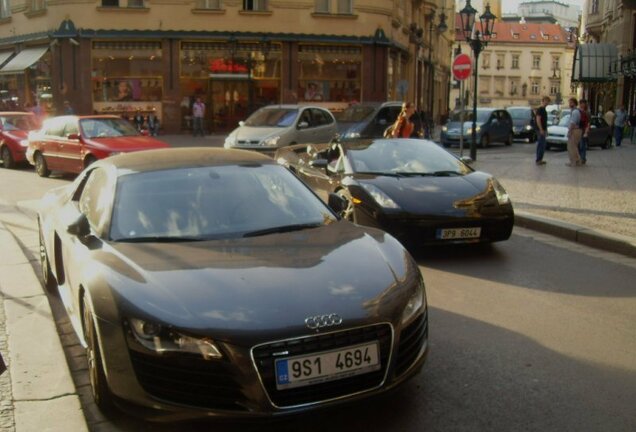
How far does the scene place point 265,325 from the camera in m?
3.38

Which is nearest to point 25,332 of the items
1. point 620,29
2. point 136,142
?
point 136,142

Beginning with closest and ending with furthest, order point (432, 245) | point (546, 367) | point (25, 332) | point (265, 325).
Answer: point (265, 325)
point (546, 367)
point (25, 332)
point (432, 245)

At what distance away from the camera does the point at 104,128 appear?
15750 mm

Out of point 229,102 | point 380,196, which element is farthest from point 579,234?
point 229,102

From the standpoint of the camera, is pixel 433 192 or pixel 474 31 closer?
pixel 433 192

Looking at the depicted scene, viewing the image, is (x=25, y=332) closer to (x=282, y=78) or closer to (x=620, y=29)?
(x=282, y=78)

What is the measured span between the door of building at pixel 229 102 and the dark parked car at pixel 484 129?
10.6 m

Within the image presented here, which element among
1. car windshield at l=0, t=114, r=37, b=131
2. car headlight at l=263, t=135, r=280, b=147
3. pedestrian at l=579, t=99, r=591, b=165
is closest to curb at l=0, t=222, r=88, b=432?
car headlight at l=263, t=135, r=280, b=147

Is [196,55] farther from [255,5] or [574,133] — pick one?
[574,133]

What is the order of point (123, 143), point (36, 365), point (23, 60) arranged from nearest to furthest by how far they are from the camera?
point (36, 365) < point (123, 143) < point (23, 60)

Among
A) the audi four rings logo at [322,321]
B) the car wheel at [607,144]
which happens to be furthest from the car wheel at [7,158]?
the car wheel at [607,144]

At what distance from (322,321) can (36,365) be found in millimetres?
2048

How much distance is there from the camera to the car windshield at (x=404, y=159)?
345 inches

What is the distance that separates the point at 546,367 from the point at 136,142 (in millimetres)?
11902
